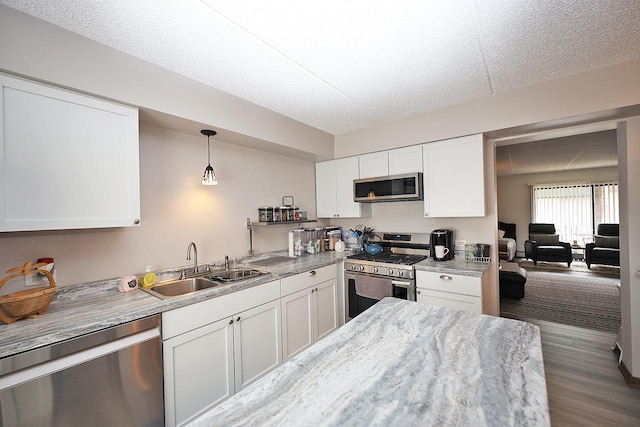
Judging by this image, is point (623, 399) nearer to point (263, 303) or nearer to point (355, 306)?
point (355, 306)

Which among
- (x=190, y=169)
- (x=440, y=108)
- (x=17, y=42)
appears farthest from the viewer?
(x=440, y=108)

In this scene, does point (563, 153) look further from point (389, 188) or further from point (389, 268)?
point (389, 268)

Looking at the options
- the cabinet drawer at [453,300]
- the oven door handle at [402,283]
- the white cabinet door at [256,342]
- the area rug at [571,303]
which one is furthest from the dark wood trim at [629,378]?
the white cabinet door at [256,342]

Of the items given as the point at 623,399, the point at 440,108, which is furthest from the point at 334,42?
the point at 623,399

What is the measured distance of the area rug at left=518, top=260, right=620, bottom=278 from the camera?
547cm

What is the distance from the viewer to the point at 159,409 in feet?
5.10

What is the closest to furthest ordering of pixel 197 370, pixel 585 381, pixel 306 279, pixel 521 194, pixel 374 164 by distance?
1. pixel 197 370
2. pixel 585 381
3. pixel 306 279
4. pixel 374 164
5. pixel 521 194

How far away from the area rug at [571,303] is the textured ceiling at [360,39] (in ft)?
9.65

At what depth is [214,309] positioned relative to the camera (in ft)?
5.98

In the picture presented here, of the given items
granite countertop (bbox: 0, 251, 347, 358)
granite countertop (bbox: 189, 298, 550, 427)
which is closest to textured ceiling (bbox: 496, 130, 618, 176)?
granite countertop (bbox: 189, 298, 550, 427)

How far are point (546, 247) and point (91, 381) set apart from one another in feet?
26.8

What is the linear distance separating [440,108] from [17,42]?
308 cm

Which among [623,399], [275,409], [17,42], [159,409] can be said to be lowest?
[623,399]

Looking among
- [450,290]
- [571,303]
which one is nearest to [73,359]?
[450,290]
